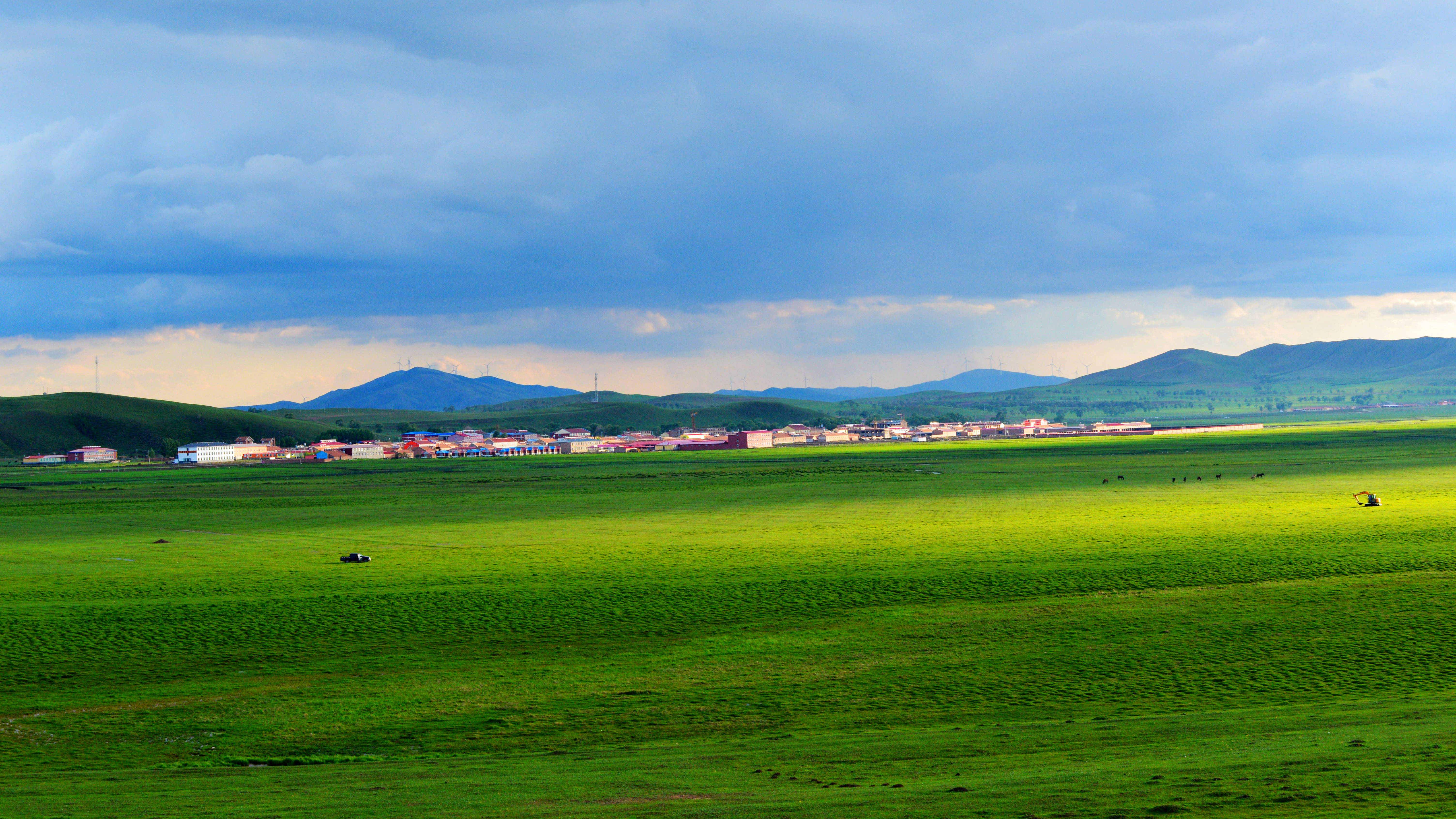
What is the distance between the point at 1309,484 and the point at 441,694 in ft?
231

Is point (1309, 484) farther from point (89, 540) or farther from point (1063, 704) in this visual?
point (89, 540)

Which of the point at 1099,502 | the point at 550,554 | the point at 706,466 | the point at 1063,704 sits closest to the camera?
the point at 1063,704

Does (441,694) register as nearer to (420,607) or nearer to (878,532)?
(420,607)

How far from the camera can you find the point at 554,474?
397ft

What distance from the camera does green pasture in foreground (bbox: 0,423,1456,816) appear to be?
48.8ft

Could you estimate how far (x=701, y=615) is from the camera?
32.3 metres

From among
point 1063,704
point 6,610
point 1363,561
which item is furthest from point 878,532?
point 6,610

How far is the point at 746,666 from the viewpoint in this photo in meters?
25.9

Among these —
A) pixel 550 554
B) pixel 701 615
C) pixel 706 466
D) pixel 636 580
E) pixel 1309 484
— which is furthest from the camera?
pixel 706 466

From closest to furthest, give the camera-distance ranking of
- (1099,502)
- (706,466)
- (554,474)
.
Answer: (1099,502), (554,474), (706,466)

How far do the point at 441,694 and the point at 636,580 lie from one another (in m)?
14.6

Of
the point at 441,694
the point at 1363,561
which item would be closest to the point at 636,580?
the point at 441,694

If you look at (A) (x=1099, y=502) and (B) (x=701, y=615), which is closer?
(B) (x=701, y=615)

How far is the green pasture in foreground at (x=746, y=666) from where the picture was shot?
14867 mm
